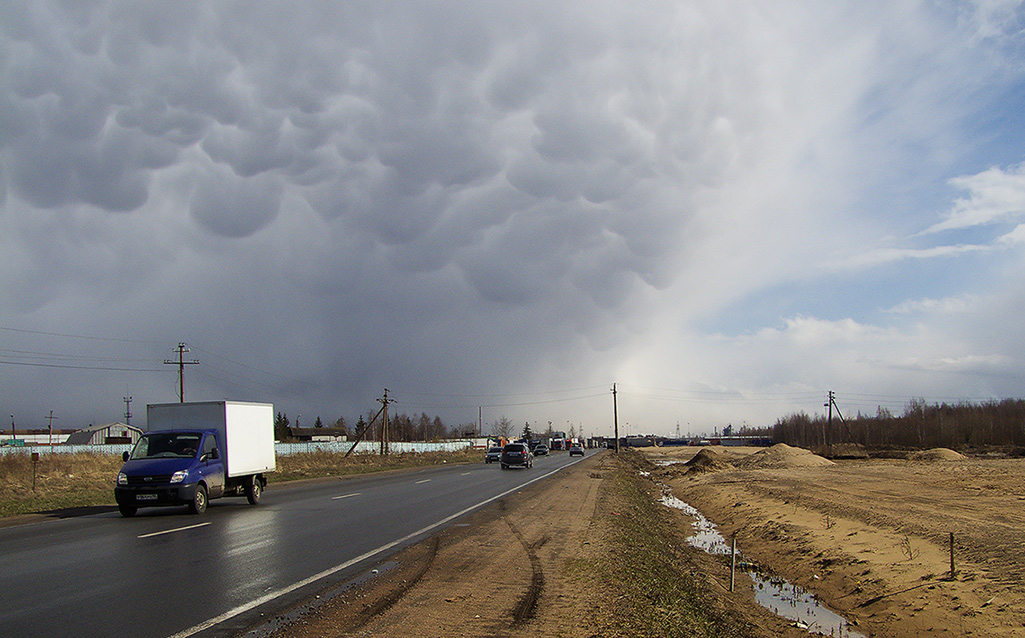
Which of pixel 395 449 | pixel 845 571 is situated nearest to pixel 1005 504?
pixel 845 571

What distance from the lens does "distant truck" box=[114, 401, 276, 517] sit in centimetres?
1756

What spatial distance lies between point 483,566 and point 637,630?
12.5 ft

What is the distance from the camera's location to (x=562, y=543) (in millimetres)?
13078

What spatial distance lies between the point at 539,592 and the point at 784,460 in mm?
45530

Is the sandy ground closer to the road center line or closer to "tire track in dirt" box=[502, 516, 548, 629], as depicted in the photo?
"tire track in dirt" box=[502, 516, 548, 629]

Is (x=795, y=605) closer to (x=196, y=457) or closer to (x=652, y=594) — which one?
(x=652, y=594)

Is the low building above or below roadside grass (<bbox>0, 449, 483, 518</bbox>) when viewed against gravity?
below

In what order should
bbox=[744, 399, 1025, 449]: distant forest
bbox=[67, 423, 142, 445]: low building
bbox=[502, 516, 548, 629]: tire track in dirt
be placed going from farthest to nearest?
1. bbox=[67, 423, 142, 445]: low building
2. bbox=[744, 399, 1025, 449]: distant forest
3. bbox=[502, 516, 548, 629]: tire track in dirt

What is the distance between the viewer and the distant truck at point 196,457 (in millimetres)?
17562

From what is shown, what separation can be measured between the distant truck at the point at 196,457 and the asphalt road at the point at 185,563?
0.70 m

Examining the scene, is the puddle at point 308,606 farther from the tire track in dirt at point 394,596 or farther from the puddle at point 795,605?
the puddle at point 795,605

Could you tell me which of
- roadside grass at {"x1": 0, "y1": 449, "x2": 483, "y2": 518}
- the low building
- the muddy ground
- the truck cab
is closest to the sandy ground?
the muddy ground

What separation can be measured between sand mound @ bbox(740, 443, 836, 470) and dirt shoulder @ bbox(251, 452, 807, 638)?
1395 inches

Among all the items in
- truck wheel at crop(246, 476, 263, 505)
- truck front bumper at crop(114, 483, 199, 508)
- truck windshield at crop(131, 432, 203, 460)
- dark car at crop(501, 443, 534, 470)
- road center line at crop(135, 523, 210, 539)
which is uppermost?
truck windshield at crop(131, 432, 203, 460)
